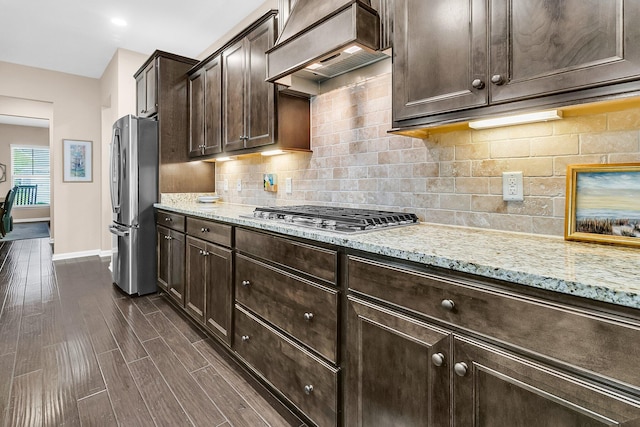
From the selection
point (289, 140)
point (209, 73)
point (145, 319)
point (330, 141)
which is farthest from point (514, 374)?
point (209, 73)

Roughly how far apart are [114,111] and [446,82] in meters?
4.83

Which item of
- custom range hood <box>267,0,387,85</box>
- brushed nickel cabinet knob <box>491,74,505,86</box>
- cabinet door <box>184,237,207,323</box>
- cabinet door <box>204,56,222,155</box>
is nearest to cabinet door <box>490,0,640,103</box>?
brushed nickel cabinet knob <box>491,74,505,86</box>

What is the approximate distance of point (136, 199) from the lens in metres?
3.35

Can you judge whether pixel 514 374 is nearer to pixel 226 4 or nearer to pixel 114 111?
pixel 226 4

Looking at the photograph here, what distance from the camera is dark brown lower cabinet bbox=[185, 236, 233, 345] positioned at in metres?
2.13

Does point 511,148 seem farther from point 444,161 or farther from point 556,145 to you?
point 444,161

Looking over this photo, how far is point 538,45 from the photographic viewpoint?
42.1 inches

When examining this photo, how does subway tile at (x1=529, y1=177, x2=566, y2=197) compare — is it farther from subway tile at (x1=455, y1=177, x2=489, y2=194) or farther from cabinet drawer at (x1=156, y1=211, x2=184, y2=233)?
cabinet drawer at (x1=156, y1=211, x2=184, y2=233)

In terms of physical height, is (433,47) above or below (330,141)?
above

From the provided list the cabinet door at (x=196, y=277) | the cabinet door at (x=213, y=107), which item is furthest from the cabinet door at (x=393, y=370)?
the cabinet door at (x=213, y=107)

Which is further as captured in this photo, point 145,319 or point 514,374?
point 145,319

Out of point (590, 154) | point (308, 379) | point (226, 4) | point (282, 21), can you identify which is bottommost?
point (308, 379)

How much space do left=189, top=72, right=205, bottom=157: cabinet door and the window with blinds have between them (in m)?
8.47

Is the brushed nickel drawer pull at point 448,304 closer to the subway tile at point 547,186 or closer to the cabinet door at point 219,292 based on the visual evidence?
the subway tile at point 547,186
